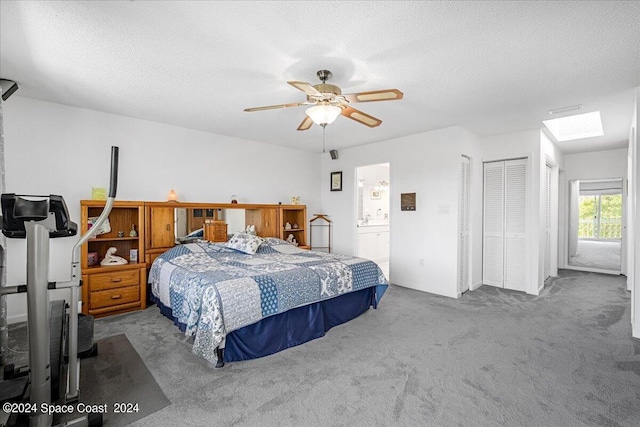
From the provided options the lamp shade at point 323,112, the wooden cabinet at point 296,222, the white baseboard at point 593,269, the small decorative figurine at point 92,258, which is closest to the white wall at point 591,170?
the white baseboard at point 593,269

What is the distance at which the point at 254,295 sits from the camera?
252 centimetres

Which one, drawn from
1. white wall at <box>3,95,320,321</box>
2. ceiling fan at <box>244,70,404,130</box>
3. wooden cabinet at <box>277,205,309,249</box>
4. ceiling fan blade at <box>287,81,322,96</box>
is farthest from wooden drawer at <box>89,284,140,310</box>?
ceiling fan blade at <box>287,81,322,96</box>

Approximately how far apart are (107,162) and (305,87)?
3.00 metres

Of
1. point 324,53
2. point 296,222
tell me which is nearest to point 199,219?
point 296,222

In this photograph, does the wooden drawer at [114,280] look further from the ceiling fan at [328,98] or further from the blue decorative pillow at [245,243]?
the ceiling fan at [328,98]

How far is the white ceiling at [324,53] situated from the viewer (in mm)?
1850

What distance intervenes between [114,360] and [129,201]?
2.01 m

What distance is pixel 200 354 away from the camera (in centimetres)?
235

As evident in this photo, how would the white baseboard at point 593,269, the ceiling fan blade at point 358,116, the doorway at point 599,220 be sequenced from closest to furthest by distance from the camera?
1. the ceiling fan blade at point 358,116
2. the white baseboard at point 593,269
3. the doorway at point 599,220

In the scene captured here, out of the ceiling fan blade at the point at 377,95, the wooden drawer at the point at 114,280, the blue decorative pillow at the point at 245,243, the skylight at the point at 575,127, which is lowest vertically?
the wooden drawer at the point at 114,280

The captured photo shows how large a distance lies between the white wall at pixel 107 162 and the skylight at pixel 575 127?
4.54m

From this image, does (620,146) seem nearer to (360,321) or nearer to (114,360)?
(360,321)

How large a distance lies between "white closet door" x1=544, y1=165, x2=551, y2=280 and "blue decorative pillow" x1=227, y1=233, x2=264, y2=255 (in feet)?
15.2

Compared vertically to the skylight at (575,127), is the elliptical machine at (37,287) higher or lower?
lower
